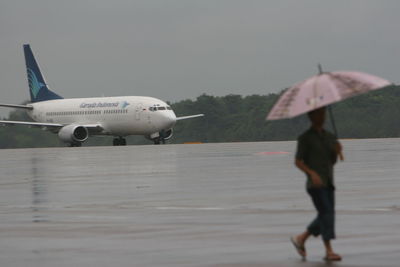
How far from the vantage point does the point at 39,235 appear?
14.7 m

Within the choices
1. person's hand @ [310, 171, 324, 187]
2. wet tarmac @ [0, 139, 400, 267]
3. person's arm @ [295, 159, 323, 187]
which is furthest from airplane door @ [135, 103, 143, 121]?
person's hand @ [310, 171, 324, 187]

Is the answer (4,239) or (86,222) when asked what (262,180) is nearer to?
(86,222)

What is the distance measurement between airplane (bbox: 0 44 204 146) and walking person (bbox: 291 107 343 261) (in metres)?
69.4

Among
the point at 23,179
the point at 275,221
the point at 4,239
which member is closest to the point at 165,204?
the point at 275,221

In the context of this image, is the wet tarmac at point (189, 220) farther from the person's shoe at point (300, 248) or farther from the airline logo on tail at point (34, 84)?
the airline logo on tail at point (34, 84)

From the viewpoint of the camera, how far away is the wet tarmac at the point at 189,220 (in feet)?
39.6

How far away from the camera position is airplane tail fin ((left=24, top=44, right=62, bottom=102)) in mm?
97438

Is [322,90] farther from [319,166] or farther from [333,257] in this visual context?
[333,257]

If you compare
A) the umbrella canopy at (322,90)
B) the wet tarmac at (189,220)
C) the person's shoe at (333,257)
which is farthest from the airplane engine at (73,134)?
the person's shoe at (333,257)

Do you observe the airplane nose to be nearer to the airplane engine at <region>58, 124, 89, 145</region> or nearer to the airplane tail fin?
the airplane engine at <region>58, 124, 89, 145</region>

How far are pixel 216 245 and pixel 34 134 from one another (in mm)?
89172

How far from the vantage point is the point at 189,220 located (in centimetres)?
1633

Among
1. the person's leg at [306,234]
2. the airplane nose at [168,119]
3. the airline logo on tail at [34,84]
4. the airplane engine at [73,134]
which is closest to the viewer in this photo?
the person's leg at [306,234]

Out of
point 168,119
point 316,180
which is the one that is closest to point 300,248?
point 316,180
